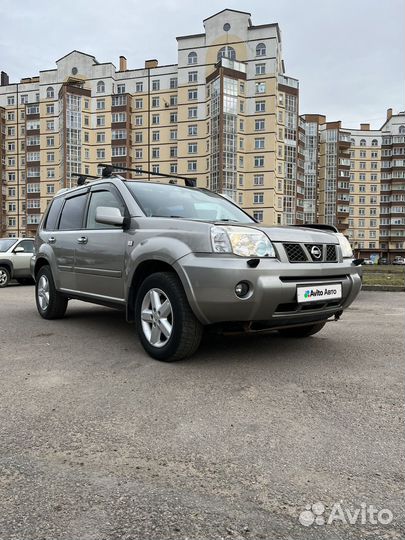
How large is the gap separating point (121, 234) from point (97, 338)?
132cm

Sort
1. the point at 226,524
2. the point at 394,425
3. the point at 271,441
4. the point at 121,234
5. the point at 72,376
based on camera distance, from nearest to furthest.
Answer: the point at 226,524
the point at 271,441
the point at 394,425
the point at 72,376
the point at 121,234

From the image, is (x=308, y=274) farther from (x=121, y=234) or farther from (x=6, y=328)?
(x=6, y=328)

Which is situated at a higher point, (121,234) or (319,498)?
(121,234)

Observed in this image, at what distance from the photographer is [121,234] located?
4.64 metres

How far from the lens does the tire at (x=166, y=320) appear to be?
379 centimetres

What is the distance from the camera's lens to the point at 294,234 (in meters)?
4.03

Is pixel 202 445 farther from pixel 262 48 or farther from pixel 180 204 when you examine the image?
pixel 262 48

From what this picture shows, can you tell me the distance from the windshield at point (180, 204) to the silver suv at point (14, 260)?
9.76 m

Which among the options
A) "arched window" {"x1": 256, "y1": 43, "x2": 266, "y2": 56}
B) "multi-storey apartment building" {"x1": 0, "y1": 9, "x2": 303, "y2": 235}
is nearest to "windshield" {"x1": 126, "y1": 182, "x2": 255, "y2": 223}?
"multi-storey apartment building" {"x1": 0, "y1": 9, "x2": 303, "y2": 235}

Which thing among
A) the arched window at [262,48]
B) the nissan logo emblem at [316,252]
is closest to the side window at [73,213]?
the nissan logo emblem at [316,252]

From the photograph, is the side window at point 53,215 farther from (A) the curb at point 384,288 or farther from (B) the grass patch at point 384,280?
(B) the grass patch at point 384,280

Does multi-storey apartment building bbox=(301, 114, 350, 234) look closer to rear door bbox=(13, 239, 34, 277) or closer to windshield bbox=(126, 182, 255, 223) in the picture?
rear door bbox=(13, 239, 34, 277)

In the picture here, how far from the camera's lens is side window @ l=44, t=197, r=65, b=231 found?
636 cm

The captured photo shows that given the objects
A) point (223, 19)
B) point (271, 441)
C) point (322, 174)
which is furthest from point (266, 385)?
point (322, 174)
